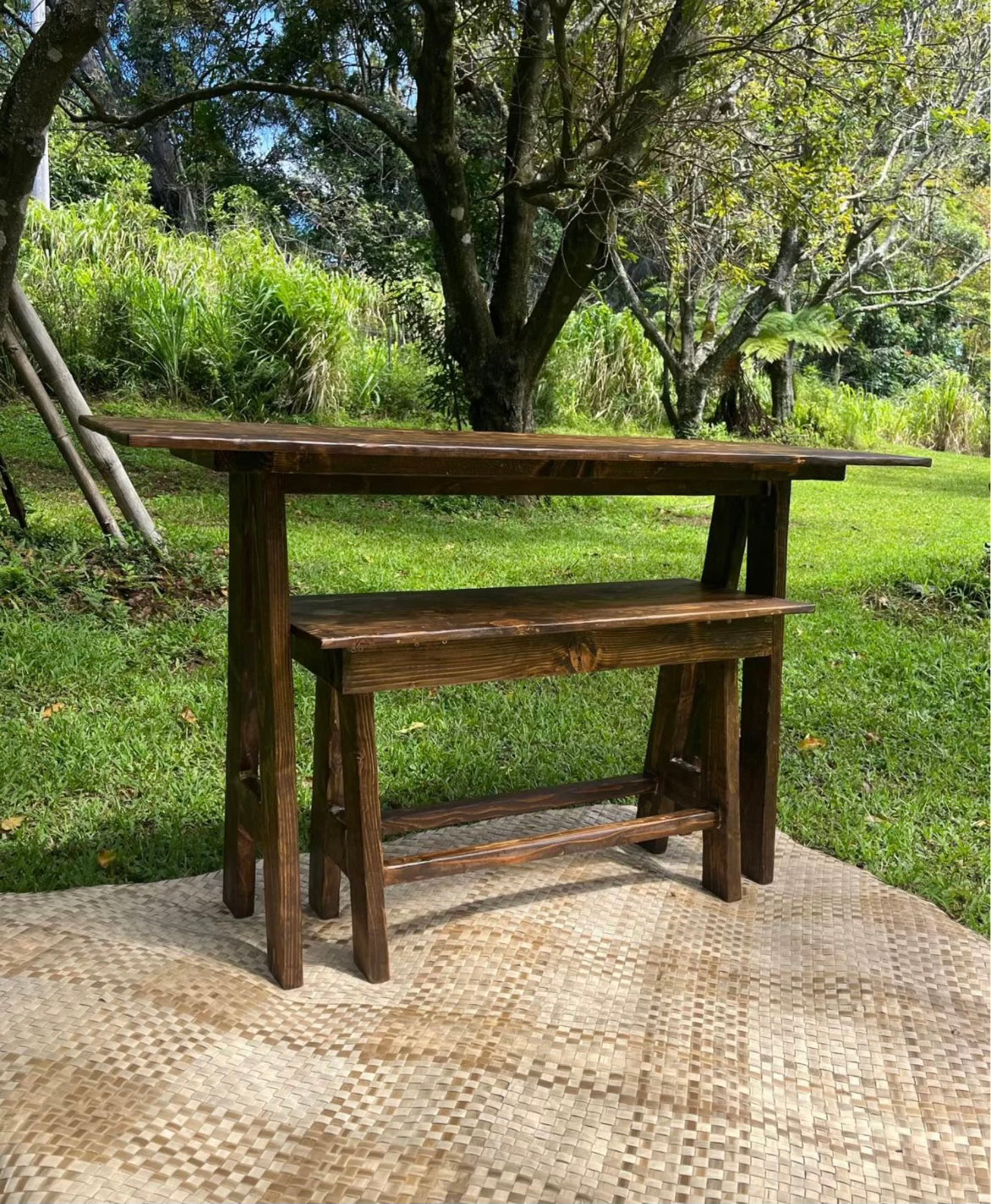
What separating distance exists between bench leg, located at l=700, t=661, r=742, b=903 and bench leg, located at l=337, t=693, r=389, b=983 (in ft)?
3.41

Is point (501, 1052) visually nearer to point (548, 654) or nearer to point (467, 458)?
point (548, 654)

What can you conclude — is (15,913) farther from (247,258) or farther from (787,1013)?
(247,258)

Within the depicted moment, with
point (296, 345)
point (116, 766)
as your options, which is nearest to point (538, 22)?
point (296, 345)

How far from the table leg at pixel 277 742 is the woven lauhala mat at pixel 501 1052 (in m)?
0.13

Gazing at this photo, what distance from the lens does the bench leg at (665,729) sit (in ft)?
10.7

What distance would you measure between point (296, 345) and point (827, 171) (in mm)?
5118

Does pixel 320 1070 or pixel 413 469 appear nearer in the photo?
pixel 320 1070

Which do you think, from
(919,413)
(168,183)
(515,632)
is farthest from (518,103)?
(168,183)

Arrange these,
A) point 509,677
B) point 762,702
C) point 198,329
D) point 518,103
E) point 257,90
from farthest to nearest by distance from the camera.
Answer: point 198,329 → point 518,103 → point 257,90 → point 762,702 → point 509,677

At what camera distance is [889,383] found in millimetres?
23922

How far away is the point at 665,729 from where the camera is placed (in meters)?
3.30

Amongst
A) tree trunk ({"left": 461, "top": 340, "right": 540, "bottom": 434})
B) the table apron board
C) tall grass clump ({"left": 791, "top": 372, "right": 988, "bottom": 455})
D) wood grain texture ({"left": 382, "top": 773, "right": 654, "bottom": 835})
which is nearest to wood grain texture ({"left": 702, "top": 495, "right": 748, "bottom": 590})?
the table apron board

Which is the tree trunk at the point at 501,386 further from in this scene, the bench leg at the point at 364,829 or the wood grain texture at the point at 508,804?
the bench leg at the point at 364,829

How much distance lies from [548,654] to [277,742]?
69 centimetres
